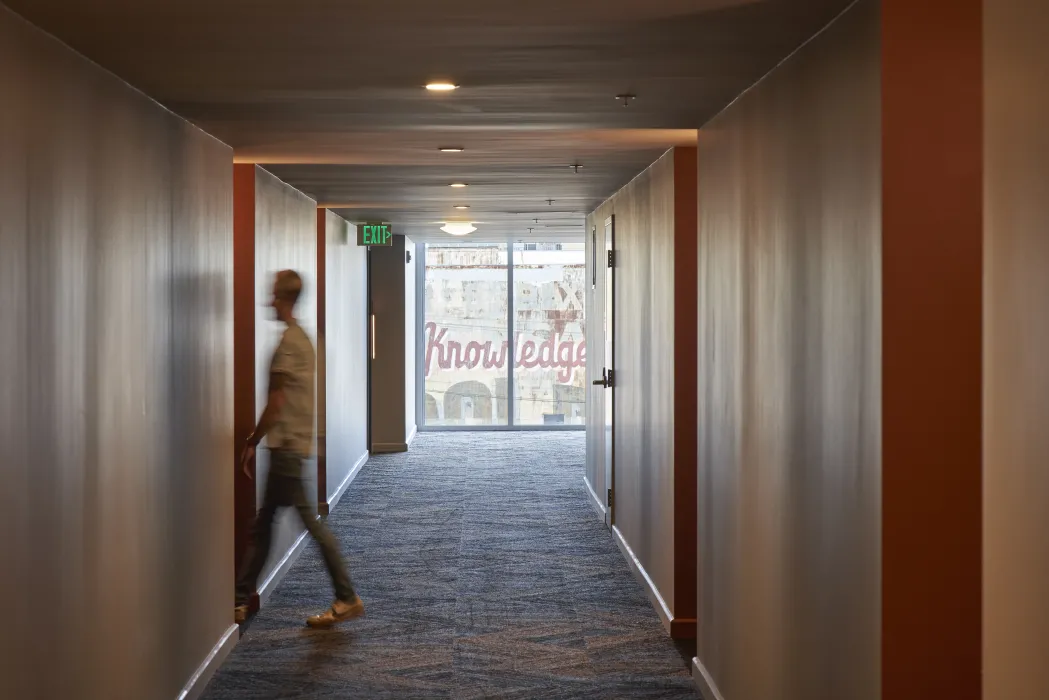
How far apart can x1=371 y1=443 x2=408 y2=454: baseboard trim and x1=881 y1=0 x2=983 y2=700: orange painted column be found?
1019 centimetres

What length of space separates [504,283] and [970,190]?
12187 mm

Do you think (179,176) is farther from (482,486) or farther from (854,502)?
(482,486)

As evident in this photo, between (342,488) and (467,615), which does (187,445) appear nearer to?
(467,615)

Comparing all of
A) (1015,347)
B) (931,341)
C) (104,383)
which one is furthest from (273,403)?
(1015,347)

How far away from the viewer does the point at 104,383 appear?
3514mm

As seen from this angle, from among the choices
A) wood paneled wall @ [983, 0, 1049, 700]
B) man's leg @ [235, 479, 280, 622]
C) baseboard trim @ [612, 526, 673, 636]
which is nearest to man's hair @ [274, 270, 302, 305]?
man's leg @ [235, 479, 280, 622]

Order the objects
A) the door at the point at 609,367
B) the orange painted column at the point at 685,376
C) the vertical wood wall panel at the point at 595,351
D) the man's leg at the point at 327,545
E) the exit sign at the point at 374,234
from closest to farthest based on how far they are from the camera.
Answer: the orange painted column at the point at 685,376 < the man's leg at the point at 327,545 < the door at the point at 609,367 < the vertical wood wall panel at the point at 595,351 < the exit sign at the point at 374,234

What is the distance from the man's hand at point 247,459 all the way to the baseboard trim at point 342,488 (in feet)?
8.58

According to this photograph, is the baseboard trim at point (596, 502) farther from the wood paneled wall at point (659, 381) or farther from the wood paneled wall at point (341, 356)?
the wood paneled wall at point (341, 356)

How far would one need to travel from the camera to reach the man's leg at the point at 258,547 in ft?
18.6

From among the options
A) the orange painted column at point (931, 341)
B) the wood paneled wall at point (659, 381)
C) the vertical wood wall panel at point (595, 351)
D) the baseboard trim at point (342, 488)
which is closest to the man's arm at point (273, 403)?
the wood paneled wall at point (659, 381)

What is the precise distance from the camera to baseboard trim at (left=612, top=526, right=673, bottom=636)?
5.65 metres

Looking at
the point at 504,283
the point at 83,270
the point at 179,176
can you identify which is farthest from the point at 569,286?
the point at 83,270

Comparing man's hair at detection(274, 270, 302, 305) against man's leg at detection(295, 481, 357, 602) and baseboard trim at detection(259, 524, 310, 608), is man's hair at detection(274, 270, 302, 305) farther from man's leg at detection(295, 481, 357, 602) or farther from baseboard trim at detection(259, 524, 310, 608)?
baseboard trim at detection(259, 524, 310, 608)
